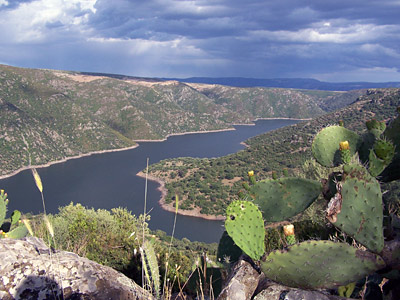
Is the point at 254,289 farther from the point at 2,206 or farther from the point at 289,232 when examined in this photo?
the point at 2,206

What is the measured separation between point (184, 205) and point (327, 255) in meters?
66.6

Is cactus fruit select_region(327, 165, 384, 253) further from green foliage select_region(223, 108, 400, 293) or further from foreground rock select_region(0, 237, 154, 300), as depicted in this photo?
foreground rock select_region(0, 237, 154, 300)

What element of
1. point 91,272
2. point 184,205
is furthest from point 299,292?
point 184,205

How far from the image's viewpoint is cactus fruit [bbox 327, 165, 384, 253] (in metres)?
3.33

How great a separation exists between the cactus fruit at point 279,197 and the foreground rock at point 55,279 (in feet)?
6.05

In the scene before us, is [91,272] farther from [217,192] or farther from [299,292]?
[217,192]

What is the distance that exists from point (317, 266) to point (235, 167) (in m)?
76.2

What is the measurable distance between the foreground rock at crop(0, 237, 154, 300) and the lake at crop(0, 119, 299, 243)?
169 feet

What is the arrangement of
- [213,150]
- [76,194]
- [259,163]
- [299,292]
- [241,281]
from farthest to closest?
[213,150]
[76,194]
[259,163]
[241,281]
[299,292]

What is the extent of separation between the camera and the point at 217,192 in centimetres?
6950

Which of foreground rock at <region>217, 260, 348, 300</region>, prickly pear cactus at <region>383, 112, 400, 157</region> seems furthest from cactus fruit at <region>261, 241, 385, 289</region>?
prickly pear cactus at <region>383, 112, 400, 157</region>

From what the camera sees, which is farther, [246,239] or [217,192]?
[217,192]

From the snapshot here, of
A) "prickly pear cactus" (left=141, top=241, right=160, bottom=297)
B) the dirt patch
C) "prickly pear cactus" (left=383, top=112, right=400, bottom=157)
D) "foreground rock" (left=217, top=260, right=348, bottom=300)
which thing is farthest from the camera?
the dirt patch

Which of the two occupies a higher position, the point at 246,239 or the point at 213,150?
the point at 246,239
